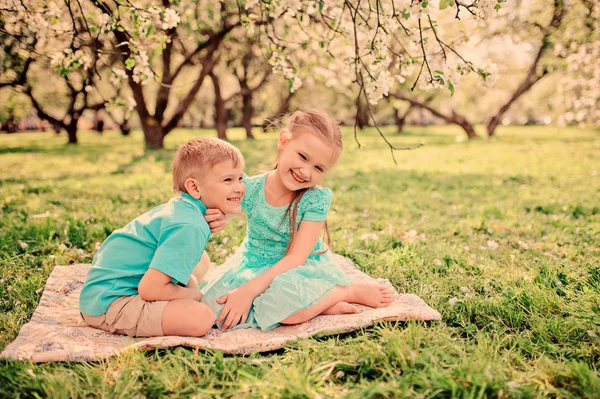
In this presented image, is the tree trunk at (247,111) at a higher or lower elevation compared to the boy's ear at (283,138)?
higher

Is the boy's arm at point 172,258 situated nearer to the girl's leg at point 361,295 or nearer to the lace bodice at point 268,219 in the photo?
the lace bodice at point 268,219

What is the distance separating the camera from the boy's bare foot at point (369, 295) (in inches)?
112

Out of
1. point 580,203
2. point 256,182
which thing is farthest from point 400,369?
point 580,203

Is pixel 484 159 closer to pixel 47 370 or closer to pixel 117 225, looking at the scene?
pixel 117 225

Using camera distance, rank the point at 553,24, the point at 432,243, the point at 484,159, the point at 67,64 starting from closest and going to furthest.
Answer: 1. the point at 67,64
2. the point at 432,243
3. the point at 484,159
4. the point at 553,24

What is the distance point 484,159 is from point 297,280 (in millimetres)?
10467

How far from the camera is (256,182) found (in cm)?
318

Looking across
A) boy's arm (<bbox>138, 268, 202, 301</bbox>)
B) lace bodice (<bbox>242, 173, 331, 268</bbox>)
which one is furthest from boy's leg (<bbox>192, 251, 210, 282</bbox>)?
boy's arm (<bbox>138, 268, 202, 301</bbox>)

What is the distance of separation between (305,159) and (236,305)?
106cm

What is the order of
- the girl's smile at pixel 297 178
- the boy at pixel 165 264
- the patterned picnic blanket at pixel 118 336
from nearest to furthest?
the patterned picnic blanket at pixel 118 336 → the boy at pixel 165 264 → the girl's smile at pixel 297 178

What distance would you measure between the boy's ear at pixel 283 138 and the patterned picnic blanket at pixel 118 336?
122cm

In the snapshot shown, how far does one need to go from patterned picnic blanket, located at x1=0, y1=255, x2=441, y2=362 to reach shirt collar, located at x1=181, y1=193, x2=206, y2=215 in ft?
2.45

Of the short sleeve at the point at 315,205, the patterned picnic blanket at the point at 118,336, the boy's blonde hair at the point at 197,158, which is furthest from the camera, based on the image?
the short sleeve at the point at 315,205

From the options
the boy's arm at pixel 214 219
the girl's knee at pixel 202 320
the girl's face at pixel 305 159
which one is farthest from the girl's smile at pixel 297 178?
the girl's knee at pixel 202 320
